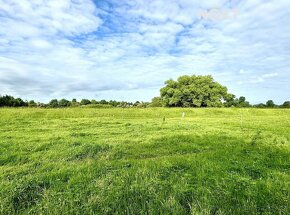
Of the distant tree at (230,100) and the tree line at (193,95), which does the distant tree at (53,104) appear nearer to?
the tree line at (193,95)

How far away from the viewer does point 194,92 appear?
72312 mm

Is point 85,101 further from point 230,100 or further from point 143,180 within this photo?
point 143,180

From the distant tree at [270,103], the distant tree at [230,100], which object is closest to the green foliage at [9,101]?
the distant tree at [230,100]

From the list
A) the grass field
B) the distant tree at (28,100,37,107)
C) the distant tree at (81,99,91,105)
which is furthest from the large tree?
the grass field

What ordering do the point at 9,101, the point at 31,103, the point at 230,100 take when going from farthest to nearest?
the point at 230,100 → the point at 31,103 → the point at 9,101

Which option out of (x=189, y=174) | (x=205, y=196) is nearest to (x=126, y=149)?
(x=189, y=174)

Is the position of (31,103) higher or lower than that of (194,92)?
lower

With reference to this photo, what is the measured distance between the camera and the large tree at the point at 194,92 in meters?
71.9

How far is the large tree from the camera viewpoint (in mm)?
71875

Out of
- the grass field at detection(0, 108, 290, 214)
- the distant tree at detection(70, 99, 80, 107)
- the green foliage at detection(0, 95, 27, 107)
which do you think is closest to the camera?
the grass field at detection(0, 108, 290, 214)

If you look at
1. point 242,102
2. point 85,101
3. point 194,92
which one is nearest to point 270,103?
point 242,102

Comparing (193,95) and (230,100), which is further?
(230,100)

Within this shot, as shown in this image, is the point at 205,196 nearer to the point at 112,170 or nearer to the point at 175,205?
the point at 175,205

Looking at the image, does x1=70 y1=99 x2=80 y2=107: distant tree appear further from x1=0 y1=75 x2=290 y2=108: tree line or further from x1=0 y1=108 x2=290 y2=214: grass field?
x1=0 y1=108 x2=290 y2=214: grass field
